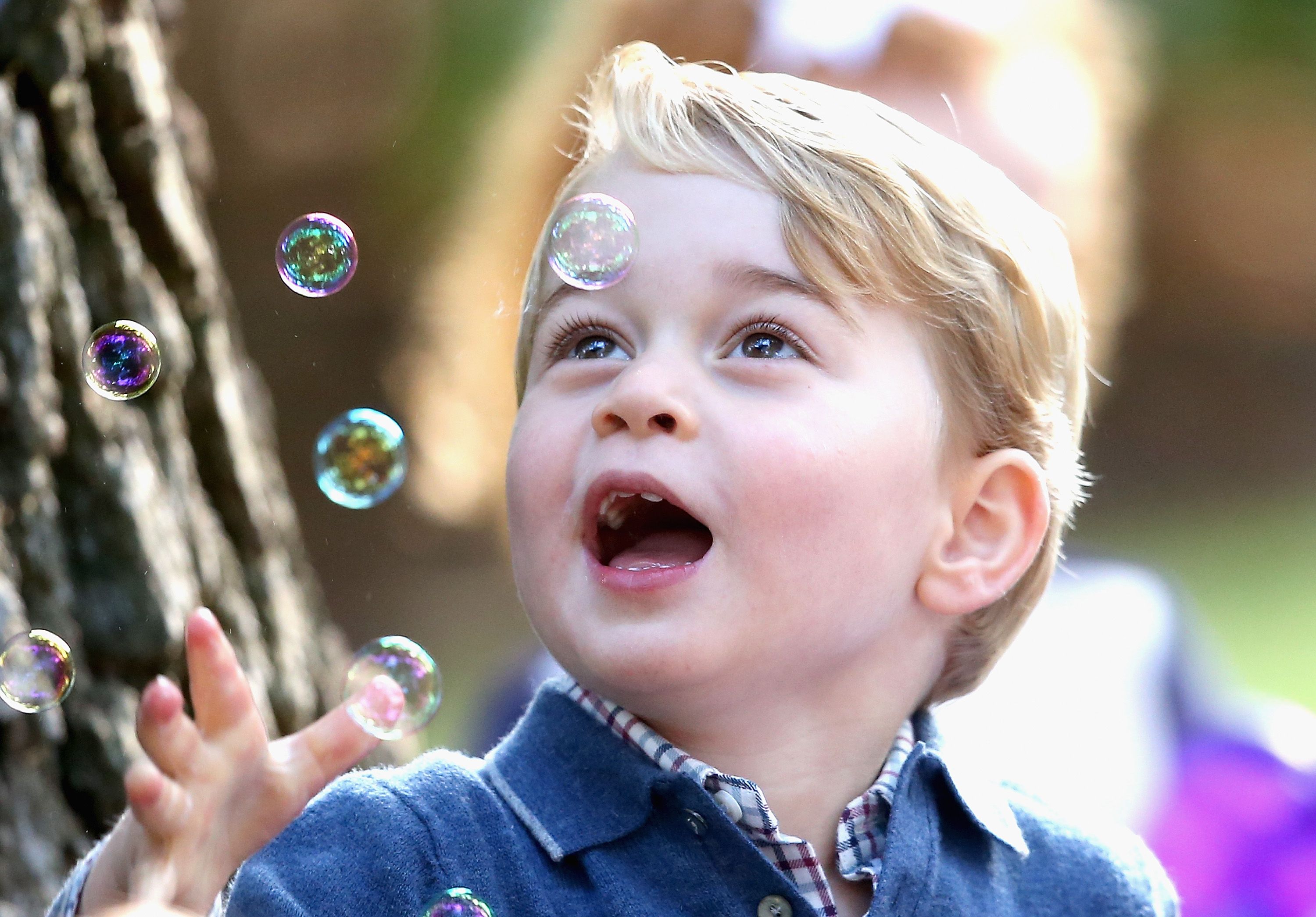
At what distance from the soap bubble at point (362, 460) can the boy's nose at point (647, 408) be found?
18.4 inches

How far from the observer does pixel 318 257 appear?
1.66 m

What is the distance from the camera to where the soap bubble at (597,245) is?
4.30 ft

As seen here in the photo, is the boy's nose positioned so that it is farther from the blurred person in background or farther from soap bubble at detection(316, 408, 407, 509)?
the blurred person in background

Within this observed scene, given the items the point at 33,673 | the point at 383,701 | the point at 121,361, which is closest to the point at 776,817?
the point at 383,701

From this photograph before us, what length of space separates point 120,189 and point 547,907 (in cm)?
132

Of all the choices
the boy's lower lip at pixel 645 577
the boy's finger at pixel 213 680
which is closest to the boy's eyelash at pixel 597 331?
the boy's lower lip at pixel 645 577

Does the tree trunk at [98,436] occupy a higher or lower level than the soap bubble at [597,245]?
lower

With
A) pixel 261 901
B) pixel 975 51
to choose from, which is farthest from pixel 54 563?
pixel 975 51

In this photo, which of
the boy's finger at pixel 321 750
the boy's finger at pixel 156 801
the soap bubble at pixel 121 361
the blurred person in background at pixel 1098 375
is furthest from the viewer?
the blurred person in background at pixel 1098 375

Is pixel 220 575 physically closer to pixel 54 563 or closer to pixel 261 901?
pixel 54 563

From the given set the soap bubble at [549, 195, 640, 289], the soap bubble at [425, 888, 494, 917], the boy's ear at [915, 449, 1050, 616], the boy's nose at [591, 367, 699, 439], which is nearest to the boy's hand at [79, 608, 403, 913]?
the soap bubble at [425, 888, 494, 917]

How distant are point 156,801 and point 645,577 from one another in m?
0.43

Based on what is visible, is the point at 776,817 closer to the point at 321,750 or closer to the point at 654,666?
the point at 654,666

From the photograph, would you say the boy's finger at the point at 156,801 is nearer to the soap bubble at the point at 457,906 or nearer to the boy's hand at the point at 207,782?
the boy's hand at the point at 207,782
